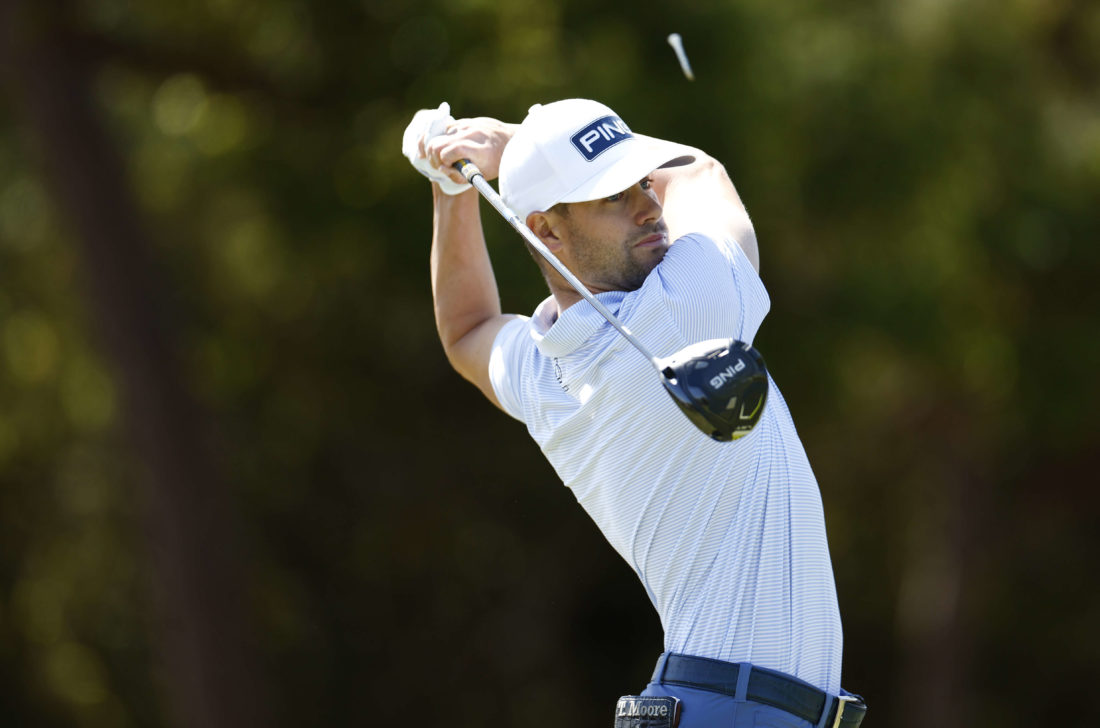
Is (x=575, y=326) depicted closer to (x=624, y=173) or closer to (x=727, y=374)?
(x=624, y=173)

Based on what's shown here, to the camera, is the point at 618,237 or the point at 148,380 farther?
the point at 148,380

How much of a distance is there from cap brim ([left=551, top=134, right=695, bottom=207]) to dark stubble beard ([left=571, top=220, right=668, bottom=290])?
110 mm

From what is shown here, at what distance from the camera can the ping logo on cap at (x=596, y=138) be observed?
2.91m

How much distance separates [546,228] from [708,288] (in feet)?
1.40

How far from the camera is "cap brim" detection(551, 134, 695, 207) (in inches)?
113

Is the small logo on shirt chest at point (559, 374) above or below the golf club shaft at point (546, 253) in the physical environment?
below

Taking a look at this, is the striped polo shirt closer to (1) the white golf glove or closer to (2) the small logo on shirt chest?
(2) the small logo on shirt chest

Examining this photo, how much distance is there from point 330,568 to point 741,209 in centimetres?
910

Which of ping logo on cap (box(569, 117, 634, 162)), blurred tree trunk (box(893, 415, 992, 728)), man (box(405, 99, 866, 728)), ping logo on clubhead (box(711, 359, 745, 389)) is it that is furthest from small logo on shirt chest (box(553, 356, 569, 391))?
blurred tree trunk (box(893, 415, 992, 728))

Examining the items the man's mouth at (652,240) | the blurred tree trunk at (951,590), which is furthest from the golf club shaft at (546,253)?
the blurred tree trunk at (951,590)

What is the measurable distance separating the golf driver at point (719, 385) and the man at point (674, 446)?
0.25m

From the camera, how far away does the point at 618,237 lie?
9.71ft

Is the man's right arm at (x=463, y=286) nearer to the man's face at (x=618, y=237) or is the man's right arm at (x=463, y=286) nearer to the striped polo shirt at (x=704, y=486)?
the man's face at (x=618, y=237)

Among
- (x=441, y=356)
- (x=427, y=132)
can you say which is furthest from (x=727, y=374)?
(x=441, y=356)
